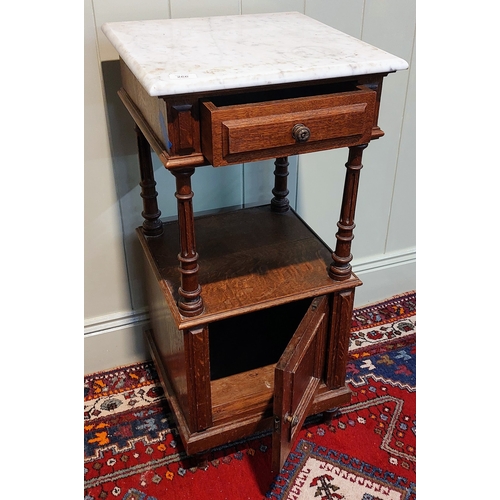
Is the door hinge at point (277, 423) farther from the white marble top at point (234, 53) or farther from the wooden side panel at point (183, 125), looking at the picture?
the white marble top at point (234, 53)

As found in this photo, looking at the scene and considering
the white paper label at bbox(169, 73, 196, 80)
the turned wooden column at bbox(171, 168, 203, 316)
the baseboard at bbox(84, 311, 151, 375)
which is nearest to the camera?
the white paper label at bbox(169, 73, 196, 80)

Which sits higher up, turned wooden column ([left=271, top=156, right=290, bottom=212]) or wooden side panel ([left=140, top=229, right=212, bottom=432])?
turned wooden column ([left=271, top=156, right=290, bottom=212])

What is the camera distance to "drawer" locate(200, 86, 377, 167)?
1.09m

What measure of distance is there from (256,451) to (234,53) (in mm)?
1081

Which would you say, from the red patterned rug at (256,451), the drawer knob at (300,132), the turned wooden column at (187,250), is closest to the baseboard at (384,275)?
the red patterned rug at (256,451)

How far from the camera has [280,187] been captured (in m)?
1.73

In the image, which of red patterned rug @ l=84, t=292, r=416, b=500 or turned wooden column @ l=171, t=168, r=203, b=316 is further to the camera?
red patterned rug @ l=84, t=292, r=416, b=500

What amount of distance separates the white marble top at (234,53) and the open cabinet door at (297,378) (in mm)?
583

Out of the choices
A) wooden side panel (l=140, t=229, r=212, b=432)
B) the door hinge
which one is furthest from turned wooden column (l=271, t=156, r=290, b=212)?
the door hinge

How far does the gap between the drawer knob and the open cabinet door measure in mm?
465

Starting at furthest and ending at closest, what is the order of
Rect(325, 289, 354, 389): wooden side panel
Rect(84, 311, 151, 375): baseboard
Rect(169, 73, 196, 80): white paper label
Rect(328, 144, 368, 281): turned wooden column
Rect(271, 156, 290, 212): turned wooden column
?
Rect(84, 311, 151, 375): baseboard
Rect(271, 156, 290, 212): turned wooden column
Rect(325, 289, 354, 389): wooden side panel
Rect(328, 144, 368, 281): turned wooden column
Rect(169, 73, 196, 80): white paper label

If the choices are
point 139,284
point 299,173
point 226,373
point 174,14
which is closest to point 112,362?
point 139,284

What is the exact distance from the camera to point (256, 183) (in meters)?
1.80

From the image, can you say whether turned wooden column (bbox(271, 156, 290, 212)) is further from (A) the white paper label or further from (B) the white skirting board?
(A) the white paper label
